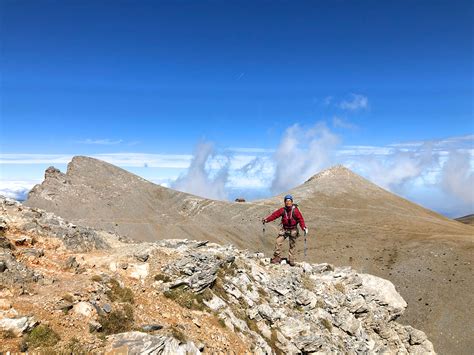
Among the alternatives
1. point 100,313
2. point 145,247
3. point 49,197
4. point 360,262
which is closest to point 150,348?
point 100,313

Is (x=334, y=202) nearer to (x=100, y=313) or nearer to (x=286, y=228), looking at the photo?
(x=286, y=228)

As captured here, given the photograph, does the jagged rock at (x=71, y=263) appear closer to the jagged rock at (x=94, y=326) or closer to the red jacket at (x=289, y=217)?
the jagged rock at (x=94, y=326)

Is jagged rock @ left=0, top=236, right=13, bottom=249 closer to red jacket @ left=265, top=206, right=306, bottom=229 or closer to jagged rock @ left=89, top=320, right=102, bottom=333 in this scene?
jagged rock @ left=89, top=320, right=102, bottom=333

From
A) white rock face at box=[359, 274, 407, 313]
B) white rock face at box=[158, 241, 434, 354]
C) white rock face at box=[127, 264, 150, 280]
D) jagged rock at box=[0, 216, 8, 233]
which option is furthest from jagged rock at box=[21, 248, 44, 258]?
white rock face at box=[359, 274, 407, 313]

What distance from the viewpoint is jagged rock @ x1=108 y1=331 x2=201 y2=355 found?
1133 cm

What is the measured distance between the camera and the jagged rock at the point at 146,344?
11.3 metres

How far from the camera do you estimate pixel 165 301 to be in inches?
611

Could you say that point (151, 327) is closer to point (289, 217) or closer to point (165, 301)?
point (165, 301)

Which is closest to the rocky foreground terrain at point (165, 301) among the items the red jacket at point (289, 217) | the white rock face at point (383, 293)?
the white rock face at point (383, 293)

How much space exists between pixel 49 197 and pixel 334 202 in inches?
3539

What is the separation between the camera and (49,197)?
84625 millimetres

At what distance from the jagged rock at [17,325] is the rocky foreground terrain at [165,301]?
0.09ft

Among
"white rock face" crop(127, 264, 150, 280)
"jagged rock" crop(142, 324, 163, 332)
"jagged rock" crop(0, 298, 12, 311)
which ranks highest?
"jagged rock" crop(0, 298, 12, 311)

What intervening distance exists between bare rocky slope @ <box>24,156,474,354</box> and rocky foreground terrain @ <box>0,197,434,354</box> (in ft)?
129
